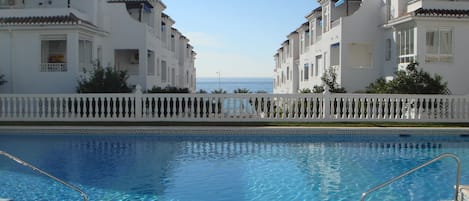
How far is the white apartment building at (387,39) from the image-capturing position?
22.3 meters

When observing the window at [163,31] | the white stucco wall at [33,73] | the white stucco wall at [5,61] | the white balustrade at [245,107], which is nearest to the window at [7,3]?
the white stucco wall at [5,61]

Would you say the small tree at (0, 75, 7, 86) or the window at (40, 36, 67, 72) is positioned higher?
the window at (40, 36, 67, 72)

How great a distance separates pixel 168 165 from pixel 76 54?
1299 centimetres

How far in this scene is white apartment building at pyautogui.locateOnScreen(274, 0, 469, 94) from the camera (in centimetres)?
2228

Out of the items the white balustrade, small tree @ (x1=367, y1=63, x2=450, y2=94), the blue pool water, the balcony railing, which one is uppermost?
the balcony railing

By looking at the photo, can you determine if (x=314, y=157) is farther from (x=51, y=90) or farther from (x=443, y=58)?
(x=51, y=90)

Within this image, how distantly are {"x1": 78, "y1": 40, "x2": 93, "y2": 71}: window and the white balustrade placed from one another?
7052mm

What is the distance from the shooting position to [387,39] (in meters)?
25.7

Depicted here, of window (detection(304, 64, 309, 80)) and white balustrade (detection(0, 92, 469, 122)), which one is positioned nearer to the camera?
white balustrade (detection(0, 92, 469, 122))

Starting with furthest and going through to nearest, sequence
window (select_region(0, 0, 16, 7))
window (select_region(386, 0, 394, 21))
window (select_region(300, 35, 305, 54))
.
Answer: window (select_region(300, 35, 305, 54))
window (select_region(0, 0, 16, 7))
window (select_region(386, 0, 394, 21))

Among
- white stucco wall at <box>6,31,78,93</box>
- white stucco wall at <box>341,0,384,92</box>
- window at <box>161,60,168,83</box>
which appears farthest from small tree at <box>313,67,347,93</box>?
white stucco wall at <box>6,31,78,93</box>

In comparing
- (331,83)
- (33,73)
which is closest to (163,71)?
(33,73)

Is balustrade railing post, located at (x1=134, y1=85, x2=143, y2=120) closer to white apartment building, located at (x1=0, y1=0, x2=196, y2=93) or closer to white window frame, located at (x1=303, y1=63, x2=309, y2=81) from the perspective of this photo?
white apartment building, located at (x1=0, y1=0, x2=196, y2=93)

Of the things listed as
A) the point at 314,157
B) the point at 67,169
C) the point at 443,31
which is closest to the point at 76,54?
the point at 67,169
